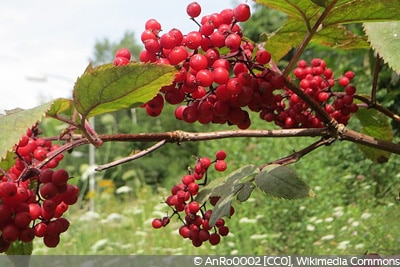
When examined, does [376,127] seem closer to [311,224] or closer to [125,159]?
[125,159]

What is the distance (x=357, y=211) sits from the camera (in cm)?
382

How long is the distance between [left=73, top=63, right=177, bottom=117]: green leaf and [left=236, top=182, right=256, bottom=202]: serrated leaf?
24 cm

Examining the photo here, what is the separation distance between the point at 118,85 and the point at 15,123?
0.39 feet

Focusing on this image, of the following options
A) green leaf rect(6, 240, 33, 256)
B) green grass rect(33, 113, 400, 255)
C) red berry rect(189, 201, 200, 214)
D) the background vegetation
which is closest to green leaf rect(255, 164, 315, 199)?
red berry rect(189, 201, 200, 214)

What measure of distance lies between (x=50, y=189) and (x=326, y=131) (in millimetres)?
385

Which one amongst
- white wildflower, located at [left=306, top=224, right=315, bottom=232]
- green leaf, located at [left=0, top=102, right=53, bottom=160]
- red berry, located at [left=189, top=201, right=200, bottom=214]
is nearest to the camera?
green leaf, located at [left=0, top=102, right=53, bottom=160]

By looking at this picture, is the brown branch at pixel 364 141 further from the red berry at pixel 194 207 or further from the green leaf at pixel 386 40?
the red berry at pixel 194 207

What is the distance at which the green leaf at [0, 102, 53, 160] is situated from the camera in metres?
0.55

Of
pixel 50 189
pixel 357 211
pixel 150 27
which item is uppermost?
pixel 357 211

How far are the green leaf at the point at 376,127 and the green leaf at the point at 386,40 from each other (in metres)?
0.39

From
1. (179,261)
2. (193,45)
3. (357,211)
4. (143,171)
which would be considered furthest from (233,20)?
(143,171)

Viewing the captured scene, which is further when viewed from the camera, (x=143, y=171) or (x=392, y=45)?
(x=143, y=171)

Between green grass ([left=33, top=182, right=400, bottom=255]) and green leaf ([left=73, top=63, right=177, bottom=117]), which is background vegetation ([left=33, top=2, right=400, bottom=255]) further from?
green leaf ([left=73, top=63, right=177, bottom=117])

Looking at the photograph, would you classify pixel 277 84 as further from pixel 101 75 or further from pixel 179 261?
pixel 179 261
